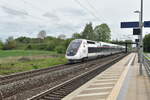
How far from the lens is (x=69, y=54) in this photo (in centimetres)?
2484

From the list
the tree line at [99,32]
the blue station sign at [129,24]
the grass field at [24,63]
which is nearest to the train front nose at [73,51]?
the grass field at [24,63]

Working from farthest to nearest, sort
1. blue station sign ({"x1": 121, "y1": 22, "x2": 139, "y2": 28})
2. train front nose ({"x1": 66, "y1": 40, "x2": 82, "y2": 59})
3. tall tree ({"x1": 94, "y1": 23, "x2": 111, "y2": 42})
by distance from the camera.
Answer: tall tree ({"x1": 94, "y1": 23, "x2": 111, "y2": 42}) < train front nose ({"x1": 66, "y1": 40, "x2": 82, "y2": 59}) < blue station sign ({"x1": 121, "y1": 22, "x2": 139, "y2": 28})

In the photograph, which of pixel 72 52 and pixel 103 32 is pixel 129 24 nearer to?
pixel 72 52

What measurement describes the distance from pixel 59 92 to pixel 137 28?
8.56 meters

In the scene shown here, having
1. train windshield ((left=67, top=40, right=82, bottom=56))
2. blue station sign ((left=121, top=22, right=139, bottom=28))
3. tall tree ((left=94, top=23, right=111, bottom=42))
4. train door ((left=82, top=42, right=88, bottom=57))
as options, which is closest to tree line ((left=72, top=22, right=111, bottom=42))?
tall tree ((left=94, top=23, right=111, bottom=42))

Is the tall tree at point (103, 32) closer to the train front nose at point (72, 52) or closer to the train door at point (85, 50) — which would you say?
the train door at point (85, 50)

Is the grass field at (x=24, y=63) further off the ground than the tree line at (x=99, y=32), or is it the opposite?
the tree line at (x=99, y=32)

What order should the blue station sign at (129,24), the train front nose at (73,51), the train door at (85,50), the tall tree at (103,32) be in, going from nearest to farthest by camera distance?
the blue station sign at (129,24) < the train front nose at (73,51) < the train door at (85,50) < the tall tree at (103,32)

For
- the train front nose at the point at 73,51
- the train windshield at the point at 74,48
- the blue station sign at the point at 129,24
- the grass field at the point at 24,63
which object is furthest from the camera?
the train windshield at the point at 74,48

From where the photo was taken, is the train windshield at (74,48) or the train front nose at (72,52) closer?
the train front nose at (72,52)

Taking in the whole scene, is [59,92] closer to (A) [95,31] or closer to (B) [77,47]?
(B) [77,47]

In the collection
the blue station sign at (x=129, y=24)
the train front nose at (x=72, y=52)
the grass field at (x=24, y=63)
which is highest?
the blue station sign at (x=129, y=24)

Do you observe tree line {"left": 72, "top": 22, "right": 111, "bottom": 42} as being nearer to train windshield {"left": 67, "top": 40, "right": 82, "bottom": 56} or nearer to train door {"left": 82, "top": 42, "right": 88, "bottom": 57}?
train door {"left": 82, "top": 42, "right": 88, "bottom": 57}

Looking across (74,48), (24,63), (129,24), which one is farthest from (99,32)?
(129,24)
